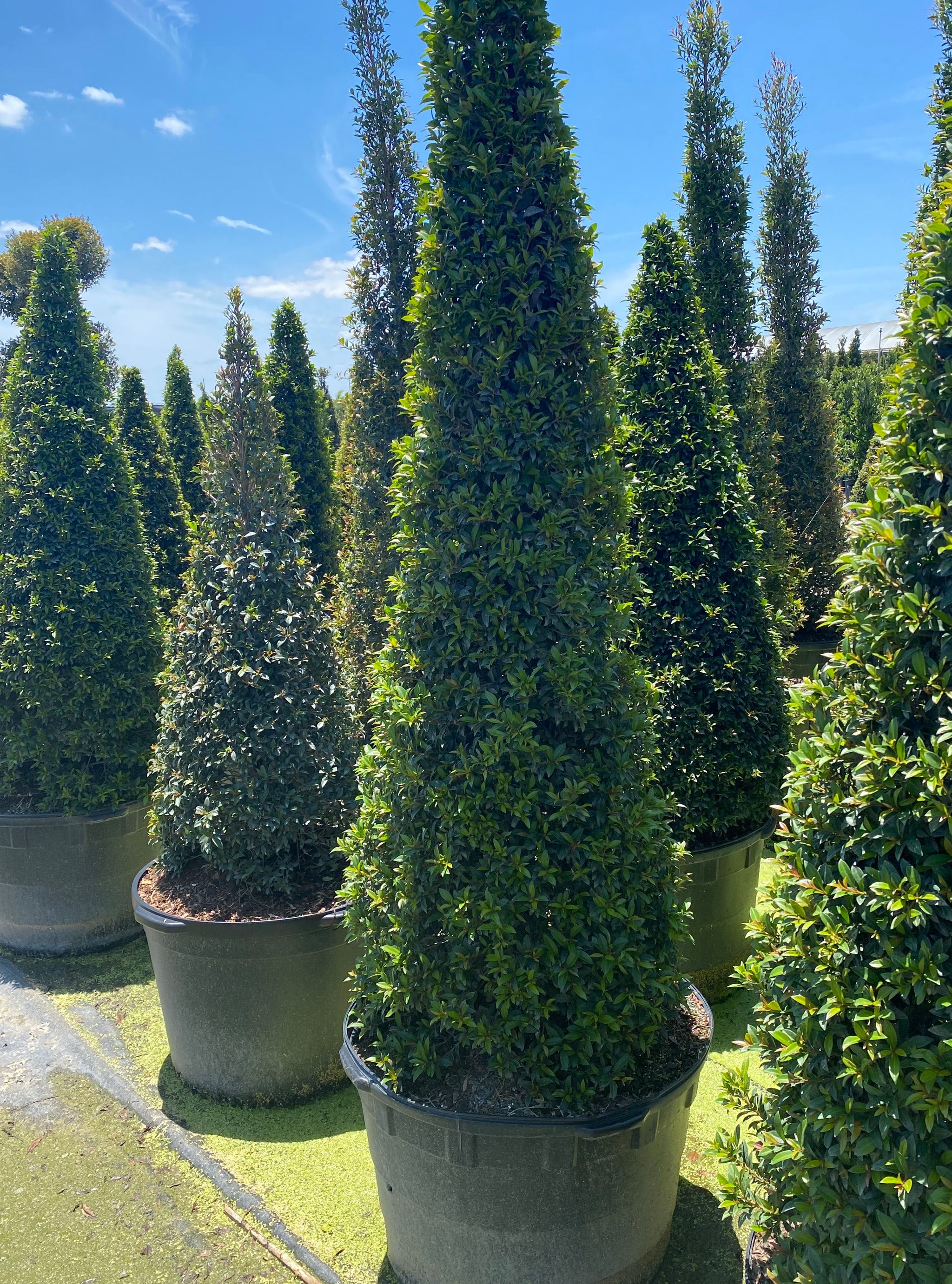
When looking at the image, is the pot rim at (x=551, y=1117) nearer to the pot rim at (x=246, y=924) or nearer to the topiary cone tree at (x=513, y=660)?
the topiary cone tree at (x=513, y=660)

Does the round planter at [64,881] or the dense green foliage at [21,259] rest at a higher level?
the dense green foliage at [21,259]

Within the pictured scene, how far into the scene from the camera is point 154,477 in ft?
34.6

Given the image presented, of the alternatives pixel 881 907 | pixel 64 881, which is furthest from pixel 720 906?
pixel 64 881

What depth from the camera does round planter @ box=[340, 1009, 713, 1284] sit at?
9.00 feet

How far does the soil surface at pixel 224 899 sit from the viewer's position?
433 centimetres

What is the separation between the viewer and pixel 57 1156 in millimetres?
3998

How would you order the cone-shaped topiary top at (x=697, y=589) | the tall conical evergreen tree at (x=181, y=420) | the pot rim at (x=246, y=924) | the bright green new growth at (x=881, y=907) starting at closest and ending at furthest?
1. the bright green new growth at (x=881, y=907)
2. the pot rim at (x=246, y=924)
3. the cone-shaped topiary top at (x=697, y=589)
4. the tall conical evergreen tree at (x=181, y=420)

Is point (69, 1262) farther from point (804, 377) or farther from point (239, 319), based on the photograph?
point (804, 377)

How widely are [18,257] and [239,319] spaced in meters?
32.0

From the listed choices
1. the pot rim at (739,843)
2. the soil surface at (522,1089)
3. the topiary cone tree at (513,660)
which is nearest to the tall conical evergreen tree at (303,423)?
the pot rim at (739,843)

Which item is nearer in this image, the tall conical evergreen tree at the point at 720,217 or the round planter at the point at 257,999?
the round planter at the point at 257,999

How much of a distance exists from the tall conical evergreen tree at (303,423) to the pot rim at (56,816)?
5.92 m

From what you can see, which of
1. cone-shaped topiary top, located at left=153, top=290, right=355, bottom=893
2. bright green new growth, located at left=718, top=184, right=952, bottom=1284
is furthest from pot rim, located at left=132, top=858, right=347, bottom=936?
bright green new growth, located at left=718, top=184, right=952, bottom=1284

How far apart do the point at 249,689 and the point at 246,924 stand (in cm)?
120
